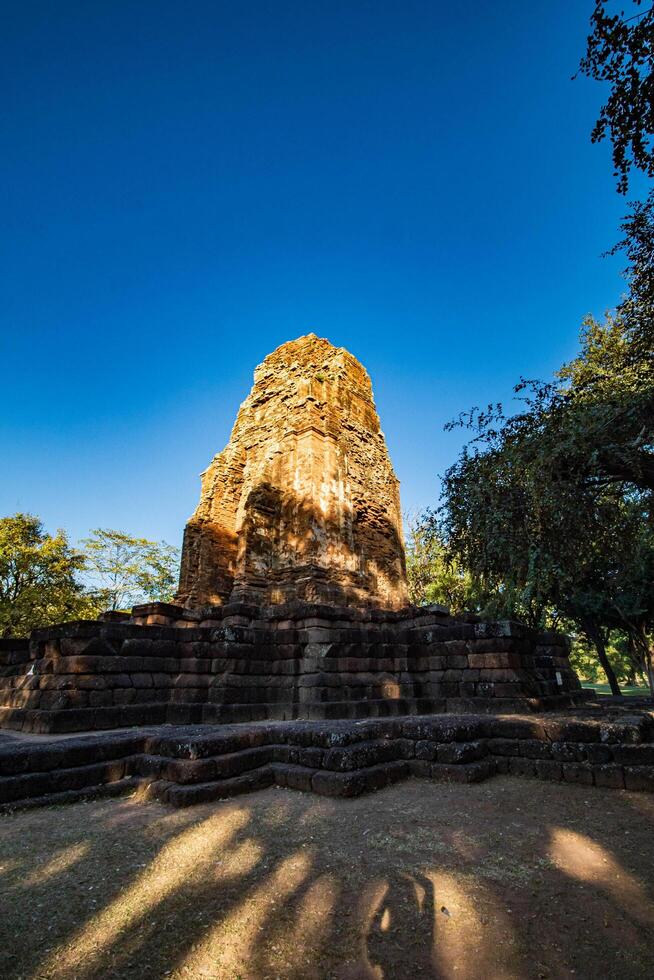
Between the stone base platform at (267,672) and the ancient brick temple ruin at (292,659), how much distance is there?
3 centimetres

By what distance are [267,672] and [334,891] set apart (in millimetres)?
6009

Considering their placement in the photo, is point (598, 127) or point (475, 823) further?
point (598, 127)

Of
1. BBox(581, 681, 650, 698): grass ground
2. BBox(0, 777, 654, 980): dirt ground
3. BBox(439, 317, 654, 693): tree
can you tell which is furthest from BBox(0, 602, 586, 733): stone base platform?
BBox(581, 681, 650, 698): grass ground

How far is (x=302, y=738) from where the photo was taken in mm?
5148

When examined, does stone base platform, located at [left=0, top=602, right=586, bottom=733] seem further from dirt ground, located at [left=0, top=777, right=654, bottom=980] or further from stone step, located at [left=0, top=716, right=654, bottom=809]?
dirt ground, located at [left=0, top=777, right=654, bottom=980]

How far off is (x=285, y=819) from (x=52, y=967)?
2032 mm

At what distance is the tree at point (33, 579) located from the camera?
20.5 m

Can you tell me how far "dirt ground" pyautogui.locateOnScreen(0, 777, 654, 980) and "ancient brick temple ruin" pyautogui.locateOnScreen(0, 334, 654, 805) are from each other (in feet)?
2.43

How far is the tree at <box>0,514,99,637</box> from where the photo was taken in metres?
20.5

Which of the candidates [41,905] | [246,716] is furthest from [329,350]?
[41,905]

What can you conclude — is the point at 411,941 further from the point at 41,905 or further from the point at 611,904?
the point at 41,905

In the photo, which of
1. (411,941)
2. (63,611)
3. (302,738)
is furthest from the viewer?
(63,611)

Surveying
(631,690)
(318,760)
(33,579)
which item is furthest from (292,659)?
(631,690)

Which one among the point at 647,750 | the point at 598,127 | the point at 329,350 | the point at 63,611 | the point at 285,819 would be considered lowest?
the point at 285,819
